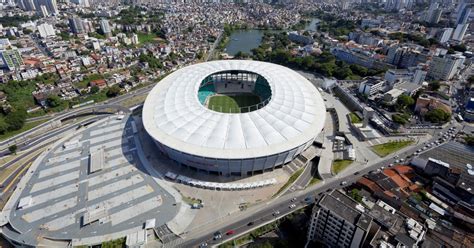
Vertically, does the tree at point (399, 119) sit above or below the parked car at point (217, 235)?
above

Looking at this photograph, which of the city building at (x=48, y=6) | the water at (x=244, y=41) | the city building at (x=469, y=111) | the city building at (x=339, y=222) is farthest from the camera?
the city building at (x=48, y=6)

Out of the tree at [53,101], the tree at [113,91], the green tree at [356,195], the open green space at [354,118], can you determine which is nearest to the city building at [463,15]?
the open green space at [354,118]

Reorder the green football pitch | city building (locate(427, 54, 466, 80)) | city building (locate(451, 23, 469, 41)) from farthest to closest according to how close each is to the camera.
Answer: city building (locate(451, 23, 469, 41)) < city building (locate(427, 54, 466, 80)) < the green football pitch

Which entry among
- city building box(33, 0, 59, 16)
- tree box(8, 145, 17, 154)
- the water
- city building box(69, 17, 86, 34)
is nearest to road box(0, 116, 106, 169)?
tree box(8, 145, 17, 154)

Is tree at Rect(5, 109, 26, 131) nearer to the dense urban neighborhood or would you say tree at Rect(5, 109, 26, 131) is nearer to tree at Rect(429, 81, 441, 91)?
the dense urban neighborhood

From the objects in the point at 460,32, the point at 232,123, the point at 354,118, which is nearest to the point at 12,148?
the point at 232,123

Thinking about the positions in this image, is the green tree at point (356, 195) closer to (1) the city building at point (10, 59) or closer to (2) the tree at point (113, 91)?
(2) the tree at point (113, 91)
